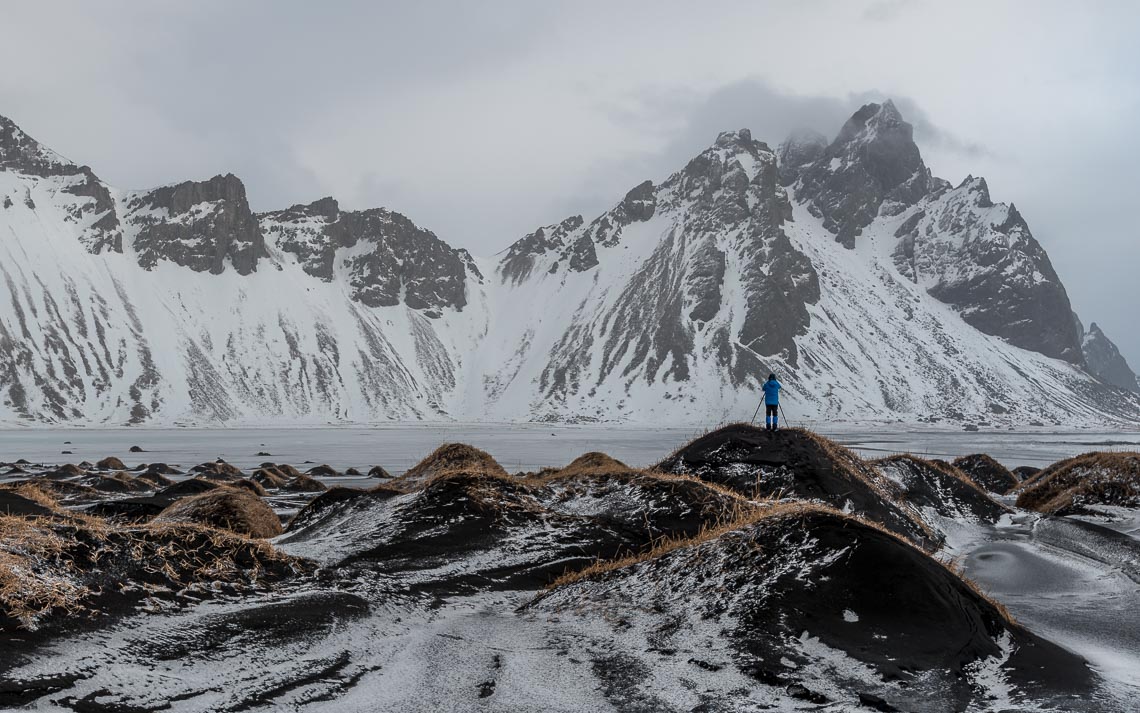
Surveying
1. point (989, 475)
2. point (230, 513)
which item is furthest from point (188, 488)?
point (989, 475)

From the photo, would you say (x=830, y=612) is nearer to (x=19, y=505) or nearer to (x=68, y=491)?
(x=19, y=505)

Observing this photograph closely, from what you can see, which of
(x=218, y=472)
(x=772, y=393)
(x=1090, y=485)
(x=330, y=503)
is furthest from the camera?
(x=218, y=472)

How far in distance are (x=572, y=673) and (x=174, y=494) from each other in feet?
86.4

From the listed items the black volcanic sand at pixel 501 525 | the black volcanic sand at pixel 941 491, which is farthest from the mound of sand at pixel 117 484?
the black volcanic sand at pixel 941 491

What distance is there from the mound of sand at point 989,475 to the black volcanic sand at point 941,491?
11005 millimetres

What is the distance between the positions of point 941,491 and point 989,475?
1474 centimetres

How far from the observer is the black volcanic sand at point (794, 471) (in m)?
19.8

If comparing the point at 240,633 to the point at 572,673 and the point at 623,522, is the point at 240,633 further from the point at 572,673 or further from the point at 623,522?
the point at 623,522

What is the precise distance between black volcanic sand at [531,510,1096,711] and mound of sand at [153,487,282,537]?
11.6 m

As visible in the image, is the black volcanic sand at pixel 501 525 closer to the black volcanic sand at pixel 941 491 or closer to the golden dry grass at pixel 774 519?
the golden dry grass at pixel 774 519

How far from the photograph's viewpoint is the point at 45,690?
6.53 metres

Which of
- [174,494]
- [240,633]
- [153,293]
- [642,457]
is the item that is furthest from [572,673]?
[153,293]

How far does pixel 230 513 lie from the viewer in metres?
19.3

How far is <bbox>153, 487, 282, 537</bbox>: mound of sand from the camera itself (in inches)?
749
